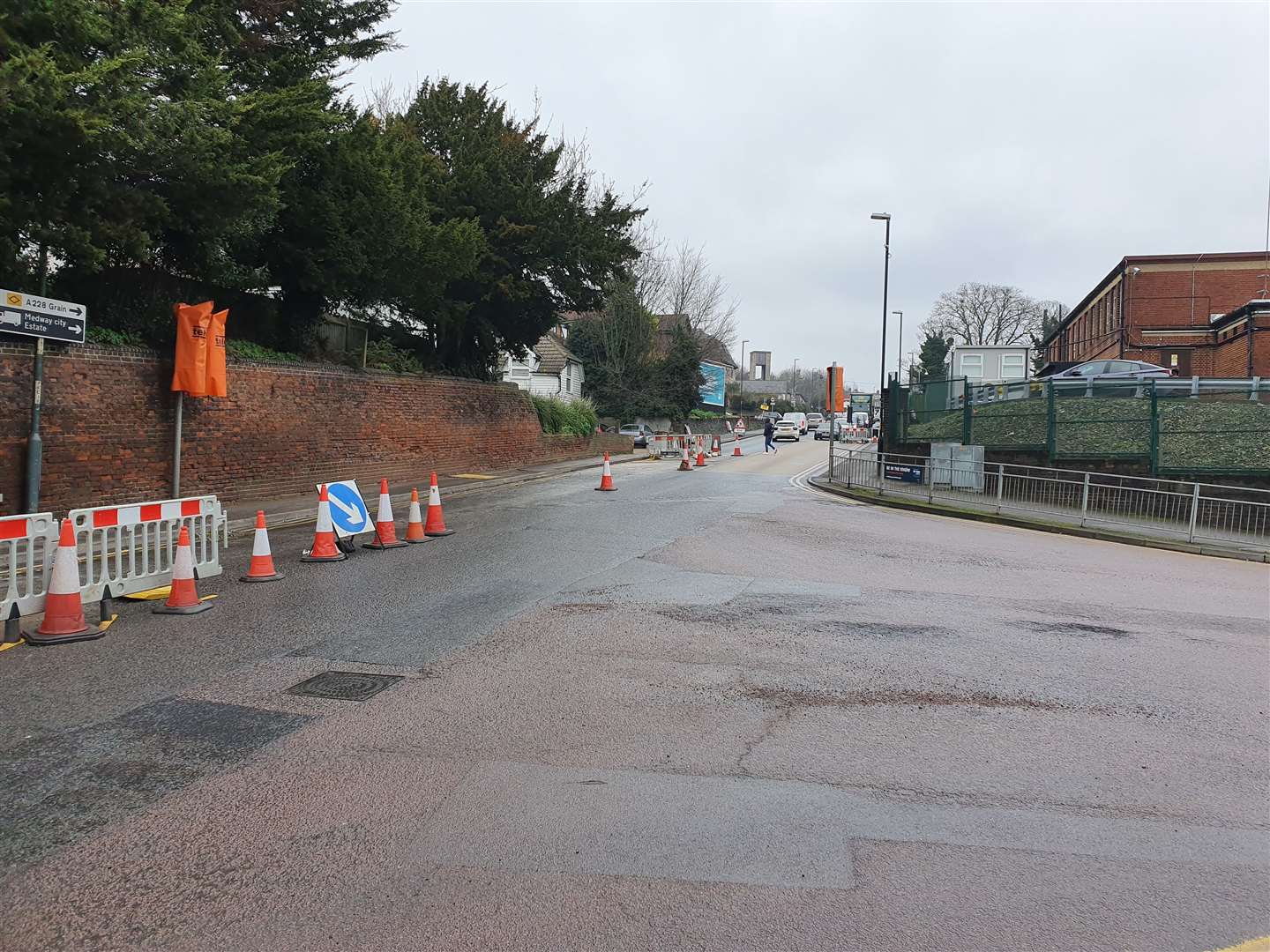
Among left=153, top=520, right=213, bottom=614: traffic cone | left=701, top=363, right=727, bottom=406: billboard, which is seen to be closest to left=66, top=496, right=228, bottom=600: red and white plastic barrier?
left=153, top=520, right=213, bottom=614: traffic cone

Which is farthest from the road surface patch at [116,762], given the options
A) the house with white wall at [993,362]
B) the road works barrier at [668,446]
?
the house with white wall at [993,362]

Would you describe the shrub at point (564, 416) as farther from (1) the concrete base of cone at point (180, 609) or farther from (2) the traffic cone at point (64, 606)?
(2) the traffic cone at point (64, 606)

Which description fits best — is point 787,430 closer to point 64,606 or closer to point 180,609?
point 180,609

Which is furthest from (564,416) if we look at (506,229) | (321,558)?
(321,558)

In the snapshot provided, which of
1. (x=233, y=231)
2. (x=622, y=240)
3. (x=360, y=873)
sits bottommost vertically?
(x=360, y=873)

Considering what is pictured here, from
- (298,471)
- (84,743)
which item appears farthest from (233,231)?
(84,743)

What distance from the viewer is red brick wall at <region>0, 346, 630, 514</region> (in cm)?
1215

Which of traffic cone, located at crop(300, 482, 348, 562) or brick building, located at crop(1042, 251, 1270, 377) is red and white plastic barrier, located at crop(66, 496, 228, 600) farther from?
brick building, located at crop(1042, 251, 1270, 377)

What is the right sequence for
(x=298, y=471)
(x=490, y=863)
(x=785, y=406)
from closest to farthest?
(x=490, y=863) → (x=298, y=471) → (x=785, y=406)

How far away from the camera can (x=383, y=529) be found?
467 inches

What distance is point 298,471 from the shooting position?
57.3 ft

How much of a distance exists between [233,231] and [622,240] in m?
14.1

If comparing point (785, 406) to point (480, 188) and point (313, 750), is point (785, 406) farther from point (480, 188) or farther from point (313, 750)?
point (313, 750)

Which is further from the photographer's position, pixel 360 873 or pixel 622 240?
pixel 622 240
